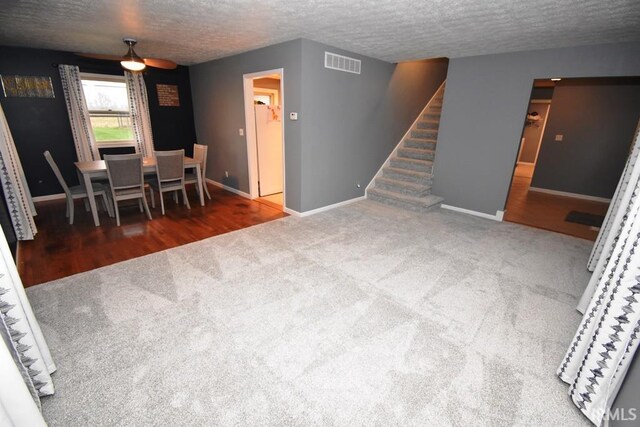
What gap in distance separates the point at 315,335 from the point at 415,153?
14.8 feet

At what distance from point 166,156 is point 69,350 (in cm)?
278

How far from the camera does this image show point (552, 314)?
2199mm

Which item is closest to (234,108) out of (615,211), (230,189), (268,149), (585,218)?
(268,149)

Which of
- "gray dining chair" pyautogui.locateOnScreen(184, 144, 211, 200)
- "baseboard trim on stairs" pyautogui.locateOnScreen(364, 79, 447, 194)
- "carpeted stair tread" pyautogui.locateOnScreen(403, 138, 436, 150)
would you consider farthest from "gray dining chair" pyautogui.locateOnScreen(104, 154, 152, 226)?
"carpeted stair tread" pyautogui.locateOnScreen(403, 138, 436, 150)

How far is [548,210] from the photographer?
487 centimetres

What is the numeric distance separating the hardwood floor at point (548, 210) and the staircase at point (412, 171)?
4.33 ft

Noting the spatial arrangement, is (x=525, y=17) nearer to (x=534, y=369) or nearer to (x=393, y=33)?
(x=393, y=33)

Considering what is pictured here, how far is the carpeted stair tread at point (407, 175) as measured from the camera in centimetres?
502

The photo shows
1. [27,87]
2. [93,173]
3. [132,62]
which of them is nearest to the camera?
[132,62]

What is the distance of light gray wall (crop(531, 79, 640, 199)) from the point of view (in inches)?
197

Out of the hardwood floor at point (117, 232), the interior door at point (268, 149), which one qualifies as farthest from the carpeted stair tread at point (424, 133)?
the hardwood floor at point (117, 232)

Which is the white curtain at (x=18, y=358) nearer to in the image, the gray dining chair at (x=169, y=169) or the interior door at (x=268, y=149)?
the gray dining chair at (x=169, y=169)

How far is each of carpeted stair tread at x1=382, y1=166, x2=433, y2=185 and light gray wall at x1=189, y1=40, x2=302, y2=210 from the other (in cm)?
213

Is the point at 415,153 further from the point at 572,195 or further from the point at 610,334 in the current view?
the point at 610,334
